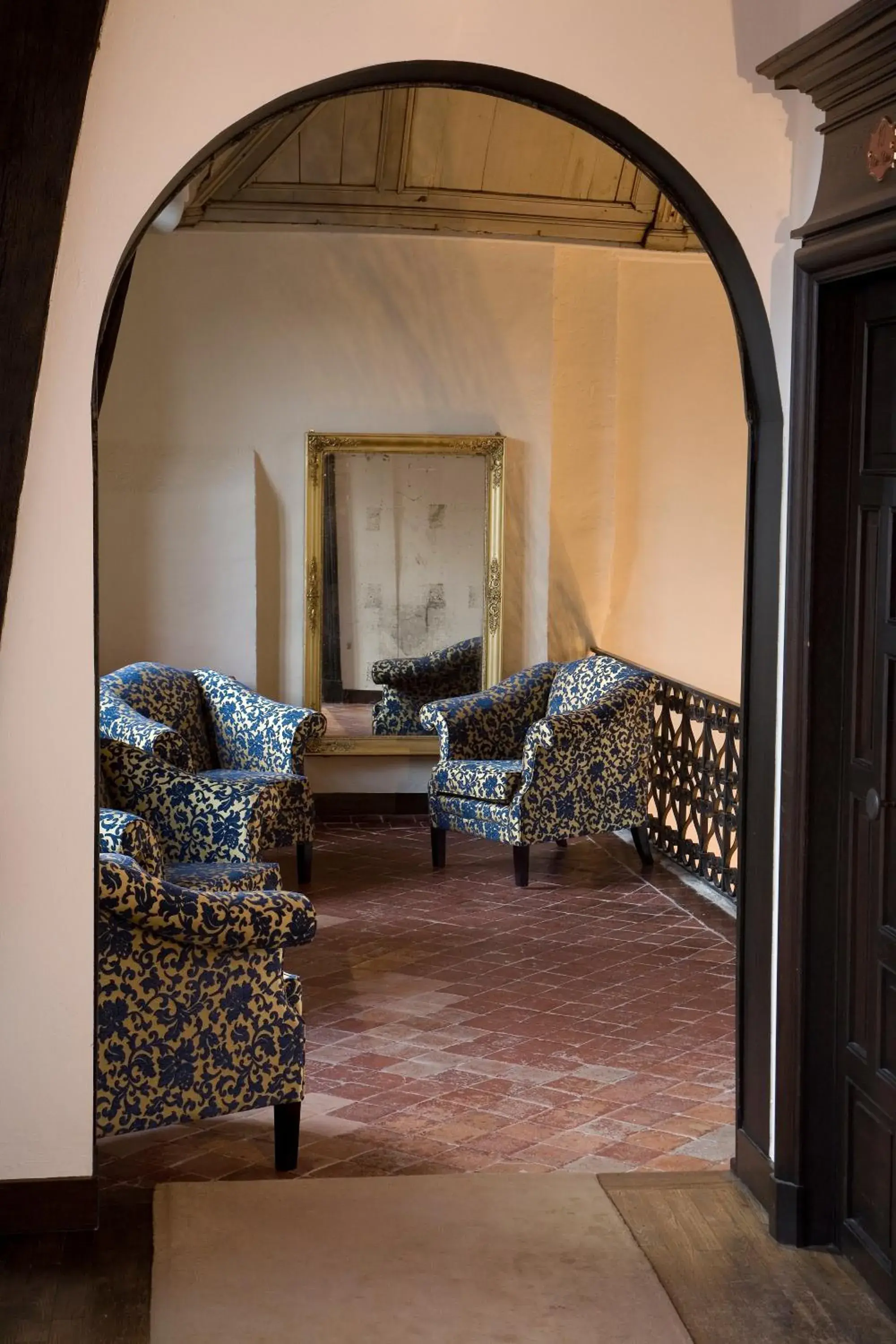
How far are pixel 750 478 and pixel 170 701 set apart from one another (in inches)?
156

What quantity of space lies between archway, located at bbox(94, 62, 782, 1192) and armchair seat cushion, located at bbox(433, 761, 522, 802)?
3.29m

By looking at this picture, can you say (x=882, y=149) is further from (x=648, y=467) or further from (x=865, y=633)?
(x=648, y=467)

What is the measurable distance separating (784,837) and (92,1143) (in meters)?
1.75

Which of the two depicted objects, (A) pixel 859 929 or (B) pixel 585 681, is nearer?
(A) pixel 859 929

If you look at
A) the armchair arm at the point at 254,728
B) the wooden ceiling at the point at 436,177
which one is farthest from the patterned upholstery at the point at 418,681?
the wooden ceiling at the point at 436,177

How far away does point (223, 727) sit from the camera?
720 centimetres

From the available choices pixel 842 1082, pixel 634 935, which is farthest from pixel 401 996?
pixel 842 1082

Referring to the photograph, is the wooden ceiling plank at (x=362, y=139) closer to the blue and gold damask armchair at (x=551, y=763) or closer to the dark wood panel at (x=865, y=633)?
the blue and gold damask armchair at (x=551, y=763)

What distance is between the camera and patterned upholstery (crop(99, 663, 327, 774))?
22.4ft

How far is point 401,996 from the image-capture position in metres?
5.46

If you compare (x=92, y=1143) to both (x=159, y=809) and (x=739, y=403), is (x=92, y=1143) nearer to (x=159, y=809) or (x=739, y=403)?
(x=159, y=809)

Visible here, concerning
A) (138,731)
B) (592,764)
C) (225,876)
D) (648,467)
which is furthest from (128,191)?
(648,467)

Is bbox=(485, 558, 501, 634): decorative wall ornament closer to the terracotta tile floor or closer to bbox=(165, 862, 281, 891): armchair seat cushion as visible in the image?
the terracotta tile floor

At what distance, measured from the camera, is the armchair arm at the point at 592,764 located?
22.8ft
